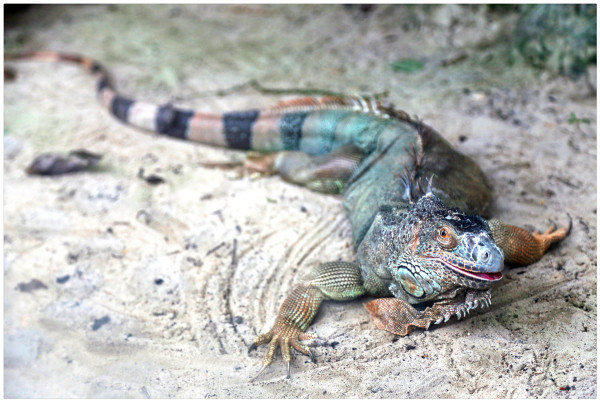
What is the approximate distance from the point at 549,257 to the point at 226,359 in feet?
7.53

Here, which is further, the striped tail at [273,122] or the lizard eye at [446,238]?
the striped tail at [273,122]

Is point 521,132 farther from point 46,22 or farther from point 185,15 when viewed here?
point 46,22

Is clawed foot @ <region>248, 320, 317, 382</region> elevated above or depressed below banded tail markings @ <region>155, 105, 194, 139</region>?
below

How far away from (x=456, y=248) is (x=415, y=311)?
0.53 metres

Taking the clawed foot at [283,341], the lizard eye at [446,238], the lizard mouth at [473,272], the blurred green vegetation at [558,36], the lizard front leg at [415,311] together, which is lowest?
the clawed foot at [283,341]

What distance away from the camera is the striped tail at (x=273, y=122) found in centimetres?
470

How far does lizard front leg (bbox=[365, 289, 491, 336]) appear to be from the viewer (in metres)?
2.87

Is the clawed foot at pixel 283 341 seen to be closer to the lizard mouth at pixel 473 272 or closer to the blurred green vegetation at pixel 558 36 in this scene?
the lizard mouth at pixel 473 272

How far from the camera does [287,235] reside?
4.01 m

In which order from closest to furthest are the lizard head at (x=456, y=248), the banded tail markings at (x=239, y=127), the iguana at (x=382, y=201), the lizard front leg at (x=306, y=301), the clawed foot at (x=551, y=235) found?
the lizard head at (x=456, y=248), the iguana at (x=382, y=201), the lizard front leg at (x=306, y=301), the clawed foot at (x=551, y=235), the banded tail markings at (x=239, y=127)

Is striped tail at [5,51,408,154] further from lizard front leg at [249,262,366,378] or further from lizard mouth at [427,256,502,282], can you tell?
lizard mouth at [427,256,502,282]

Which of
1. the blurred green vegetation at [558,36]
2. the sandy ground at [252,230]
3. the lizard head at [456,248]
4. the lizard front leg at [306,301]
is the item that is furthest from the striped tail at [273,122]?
the blurred green vegetation at [558,36]

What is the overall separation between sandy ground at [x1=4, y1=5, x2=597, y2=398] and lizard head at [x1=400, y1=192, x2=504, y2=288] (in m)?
0.50

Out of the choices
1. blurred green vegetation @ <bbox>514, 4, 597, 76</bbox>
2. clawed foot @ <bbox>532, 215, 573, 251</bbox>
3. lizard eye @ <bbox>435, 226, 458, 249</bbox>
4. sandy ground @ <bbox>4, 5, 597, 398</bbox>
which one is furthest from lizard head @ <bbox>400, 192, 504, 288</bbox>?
blurred green vegetation @ <bbox>514, 4, 597, 76</bbox>
